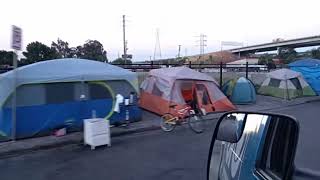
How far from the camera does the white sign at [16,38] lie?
9619 millimetres

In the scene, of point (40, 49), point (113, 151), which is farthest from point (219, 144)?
point (40, 49)

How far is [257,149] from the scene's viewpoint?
256 cm

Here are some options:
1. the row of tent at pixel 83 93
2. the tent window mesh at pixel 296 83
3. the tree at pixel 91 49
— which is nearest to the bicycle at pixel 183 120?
the row of tent at pixel 83 93

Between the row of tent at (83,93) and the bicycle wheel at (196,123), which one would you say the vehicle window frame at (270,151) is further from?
the bicycle wheel at (196,123)

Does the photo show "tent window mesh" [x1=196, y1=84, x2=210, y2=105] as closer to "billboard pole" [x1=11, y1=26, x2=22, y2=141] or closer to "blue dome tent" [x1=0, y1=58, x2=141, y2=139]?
"blue dome tent" [x1=0, y1=58, x2=141, y2=139]

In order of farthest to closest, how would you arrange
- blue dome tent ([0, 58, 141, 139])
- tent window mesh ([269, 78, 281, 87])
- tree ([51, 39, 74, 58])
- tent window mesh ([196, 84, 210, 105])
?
Result: tree ([51, 39, 74, 58]) < tent window mesh ([269, 78, 281, 87]) < tent window mesh ([196, 84, 210, 105]) < blue dome tent ([0, 58, 141, 139])

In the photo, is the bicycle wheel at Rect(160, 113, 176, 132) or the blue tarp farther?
the blue tarp

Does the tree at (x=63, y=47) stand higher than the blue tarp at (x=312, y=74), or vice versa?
the tree at (x=63, y=47)

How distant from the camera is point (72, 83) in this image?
38.8ft

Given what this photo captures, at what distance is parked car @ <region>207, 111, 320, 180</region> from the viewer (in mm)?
2012

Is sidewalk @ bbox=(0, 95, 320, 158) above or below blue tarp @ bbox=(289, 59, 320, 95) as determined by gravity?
below

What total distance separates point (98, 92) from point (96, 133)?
2748 mm

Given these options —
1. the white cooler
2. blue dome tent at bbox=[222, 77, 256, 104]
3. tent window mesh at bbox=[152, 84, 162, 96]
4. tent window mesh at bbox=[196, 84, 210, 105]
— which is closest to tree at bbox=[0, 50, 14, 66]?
tent window mesh at bbox=[152, 84, 162, 96]

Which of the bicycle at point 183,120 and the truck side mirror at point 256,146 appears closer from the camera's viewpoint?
the truck side mirror at point 256,146
